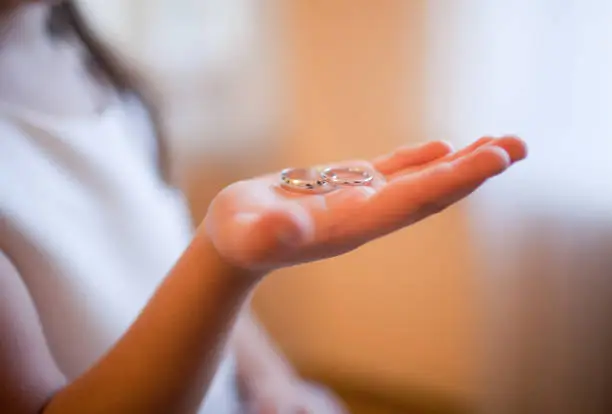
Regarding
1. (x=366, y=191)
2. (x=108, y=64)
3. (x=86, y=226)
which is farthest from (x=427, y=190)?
(x=108, y=64)

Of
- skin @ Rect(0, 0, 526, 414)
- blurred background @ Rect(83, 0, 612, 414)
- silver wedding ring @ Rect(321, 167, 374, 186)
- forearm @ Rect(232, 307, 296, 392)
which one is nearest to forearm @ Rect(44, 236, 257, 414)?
skin @ Rect(0, 0, 526, 414)

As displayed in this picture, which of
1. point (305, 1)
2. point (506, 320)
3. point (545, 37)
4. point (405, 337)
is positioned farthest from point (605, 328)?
point (305, 1)

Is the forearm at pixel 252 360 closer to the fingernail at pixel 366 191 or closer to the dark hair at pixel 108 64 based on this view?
the dark hair at pixel 108 64

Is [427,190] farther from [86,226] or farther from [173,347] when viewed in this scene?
[86,226]

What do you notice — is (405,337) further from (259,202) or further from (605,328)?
(259,202)

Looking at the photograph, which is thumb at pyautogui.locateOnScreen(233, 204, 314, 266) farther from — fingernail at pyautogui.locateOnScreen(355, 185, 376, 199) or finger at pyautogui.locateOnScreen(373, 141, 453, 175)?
finger at pyautogui.locateOnScreen(373, 141, 453, 175)

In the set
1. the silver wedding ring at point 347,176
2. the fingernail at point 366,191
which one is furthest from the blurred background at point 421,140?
the fingernail at point 366,191

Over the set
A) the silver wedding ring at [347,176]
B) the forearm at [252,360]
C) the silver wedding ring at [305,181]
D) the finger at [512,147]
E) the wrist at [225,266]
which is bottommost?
the forearm at [252,360]
